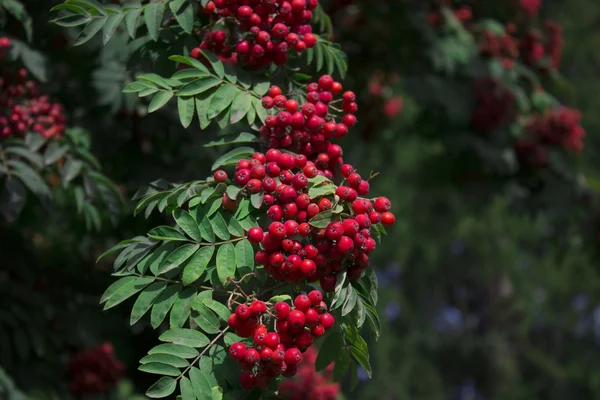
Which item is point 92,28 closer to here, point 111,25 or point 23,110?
point 111,25

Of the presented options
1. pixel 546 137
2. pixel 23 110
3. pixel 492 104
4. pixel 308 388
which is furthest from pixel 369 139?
pixel 23 110

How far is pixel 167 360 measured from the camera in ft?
6.93

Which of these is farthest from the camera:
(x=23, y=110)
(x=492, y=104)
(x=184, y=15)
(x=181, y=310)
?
(x=492, y=104)

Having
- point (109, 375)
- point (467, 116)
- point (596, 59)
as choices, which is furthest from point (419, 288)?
point (109, 375)

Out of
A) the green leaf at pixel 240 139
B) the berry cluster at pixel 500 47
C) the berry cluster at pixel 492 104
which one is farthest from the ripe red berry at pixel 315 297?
the berry cluster at pixel 500 47

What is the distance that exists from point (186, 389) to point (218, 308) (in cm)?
24

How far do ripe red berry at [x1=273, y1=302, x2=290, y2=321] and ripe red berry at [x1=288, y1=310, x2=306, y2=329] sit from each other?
15mm

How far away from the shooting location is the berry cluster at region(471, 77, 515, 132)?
4484mm

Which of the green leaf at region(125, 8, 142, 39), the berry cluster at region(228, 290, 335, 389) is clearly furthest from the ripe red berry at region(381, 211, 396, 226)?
the green leaf at region(125, 8, 142, 39)

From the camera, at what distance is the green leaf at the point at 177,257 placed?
2.16 m

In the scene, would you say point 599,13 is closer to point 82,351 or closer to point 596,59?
point 596,59

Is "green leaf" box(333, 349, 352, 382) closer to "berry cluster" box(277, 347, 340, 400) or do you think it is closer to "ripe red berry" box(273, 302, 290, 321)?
"ripe red berry" box(273, 302, 290, 321)

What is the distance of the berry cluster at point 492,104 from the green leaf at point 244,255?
273 centimetres

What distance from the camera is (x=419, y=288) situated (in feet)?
41.2
